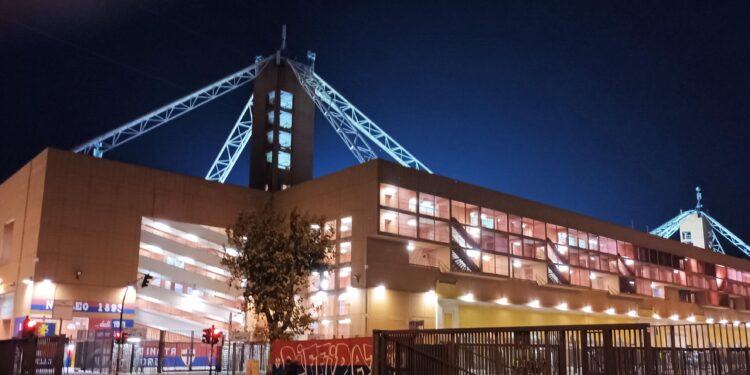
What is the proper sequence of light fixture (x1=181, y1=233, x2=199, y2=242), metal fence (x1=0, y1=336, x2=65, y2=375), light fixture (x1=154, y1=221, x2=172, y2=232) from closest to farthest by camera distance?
metal fence (x1=0, y1=336, x2=65, y2=375) → light fixture (x1=154, y1=221, x2=172, y2=232) → light fixture (x1=181, y1=233, x2=199, y2=242)

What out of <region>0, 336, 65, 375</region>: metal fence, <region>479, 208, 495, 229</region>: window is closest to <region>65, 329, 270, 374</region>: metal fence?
<region>0, 336, 65, 375</region>: metal fence

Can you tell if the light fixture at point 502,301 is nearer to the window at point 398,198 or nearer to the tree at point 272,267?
the window at point 398,198

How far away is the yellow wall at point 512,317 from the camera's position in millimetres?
62156

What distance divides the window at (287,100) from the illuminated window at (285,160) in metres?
5.68

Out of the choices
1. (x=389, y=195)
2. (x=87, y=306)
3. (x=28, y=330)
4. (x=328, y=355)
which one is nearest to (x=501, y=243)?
(x=389, y=195)

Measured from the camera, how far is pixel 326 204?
59062 mm

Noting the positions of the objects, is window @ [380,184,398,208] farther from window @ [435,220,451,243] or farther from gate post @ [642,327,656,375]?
gate post @ [642,327,656,375]

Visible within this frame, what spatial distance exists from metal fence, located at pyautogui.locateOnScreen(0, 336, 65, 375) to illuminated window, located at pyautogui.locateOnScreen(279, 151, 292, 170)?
48.4 meters

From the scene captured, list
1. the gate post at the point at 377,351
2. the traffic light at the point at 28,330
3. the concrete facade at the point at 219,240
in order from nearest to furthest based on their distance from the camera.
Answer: the gate post at the point at 377,351, the traffic light at the point at 28,330, the concrete facade at the point at 219,240

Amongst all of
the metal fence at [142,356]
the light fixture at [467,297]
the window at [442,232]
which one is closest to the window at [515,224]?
the window at [442,232]

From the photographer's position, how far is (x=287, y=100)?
258 ft

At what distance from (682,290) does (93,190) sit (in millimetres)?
70413

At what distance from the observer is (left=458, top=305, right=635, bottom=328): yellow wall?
62.2 metres

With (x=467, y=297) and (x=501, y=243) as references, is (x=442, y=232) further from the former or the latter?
(x=501, y=243)
